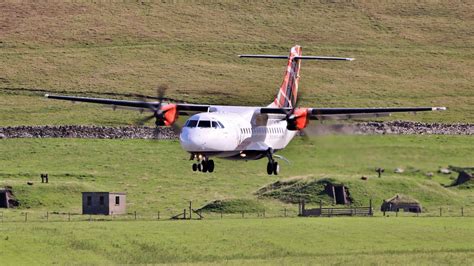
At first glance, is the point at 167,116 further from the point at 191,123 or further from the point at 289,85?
the point at 289,85

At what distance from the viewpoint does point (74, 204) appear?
458ft

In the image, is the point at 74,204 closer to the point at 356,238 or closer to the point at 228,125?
the point at 356,238

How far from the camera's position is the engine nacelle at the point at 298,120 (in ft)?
295

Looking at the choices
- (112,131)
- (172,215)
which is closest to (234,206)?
(172,215)

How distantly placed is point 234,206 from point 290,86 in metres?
37.4

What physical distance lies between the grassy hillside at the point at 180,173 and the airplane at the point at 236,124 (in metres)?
35.9

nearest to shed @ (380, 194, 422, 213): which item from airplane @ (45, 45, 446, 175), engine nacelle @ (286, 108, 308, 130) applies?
airplane @ (45, 45, 446, 175)

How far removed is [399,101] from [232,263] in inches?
3166

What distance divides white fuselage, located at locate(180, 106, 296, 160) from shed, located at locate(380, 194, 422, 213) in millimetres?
46802

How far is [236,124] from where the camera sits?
8569 centimetres

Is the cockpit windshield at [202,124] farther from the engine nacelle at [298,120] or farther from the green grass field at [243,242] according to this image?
the green grass field at [243,242]

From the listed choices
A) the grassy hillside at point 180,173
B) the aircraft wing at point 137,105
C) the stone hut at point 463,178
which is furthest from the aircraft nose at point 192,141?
the stone hut at point 463,178

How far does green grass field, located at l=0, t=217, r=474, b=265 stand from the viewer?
11612 cm

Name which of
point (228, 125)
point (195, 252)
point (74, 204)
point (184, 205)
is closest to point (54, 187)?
point (74, 204)
